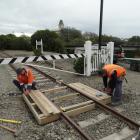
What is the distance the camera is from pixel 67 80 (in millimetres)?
10758

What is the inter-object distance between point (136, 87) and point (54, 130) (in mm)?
4973

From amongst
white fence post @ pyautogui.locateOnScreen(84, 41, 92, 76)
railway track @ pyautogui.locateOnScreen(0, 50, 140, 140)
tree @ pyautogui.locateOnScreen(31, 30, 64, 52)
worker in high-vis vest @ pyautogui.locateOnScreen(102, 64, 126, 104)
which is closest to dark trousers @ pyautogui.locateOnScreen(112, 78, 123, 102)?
worker in high-vis vest @ pyautogui.locateOnScreen(102, 64, 126, 104)

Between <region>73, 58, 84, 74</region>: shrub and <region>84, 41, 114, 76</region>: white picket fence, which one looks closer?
<region>84, 41, 114, 76</region>: white picket fence

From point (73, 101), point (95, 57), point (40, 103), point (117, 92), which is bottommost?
point (73, 101)

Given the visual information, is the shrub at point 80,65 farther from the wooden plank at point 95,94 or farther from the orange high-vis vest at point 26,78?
the orange high-vis vest at point 26,78

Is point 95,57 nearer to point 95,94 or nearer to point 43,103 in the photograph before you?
point 95,94

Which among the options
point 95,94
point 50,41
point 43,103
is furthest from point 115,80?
point 50,41

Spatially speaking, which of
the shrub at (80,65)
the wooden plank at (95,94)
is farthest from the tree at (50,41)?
the wooden plank at (95,94)

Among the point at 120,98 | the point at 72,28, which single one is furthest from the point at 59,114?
the point at 72,28

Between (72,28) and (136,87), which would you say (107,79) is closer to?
(136,87)

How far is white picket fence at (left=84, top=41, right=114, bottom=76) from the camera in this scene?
37.3 feet

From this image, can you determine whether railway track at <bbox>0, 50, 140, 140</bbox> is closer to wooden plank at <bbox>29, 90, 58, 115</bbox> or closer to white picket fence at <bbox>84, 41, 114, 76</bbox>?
wooden plank at <bbox>29, 90, 58, 115</bbox>

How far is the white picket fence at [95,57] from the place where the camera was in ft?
37.3

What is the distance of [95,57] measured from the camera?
1191 cm
